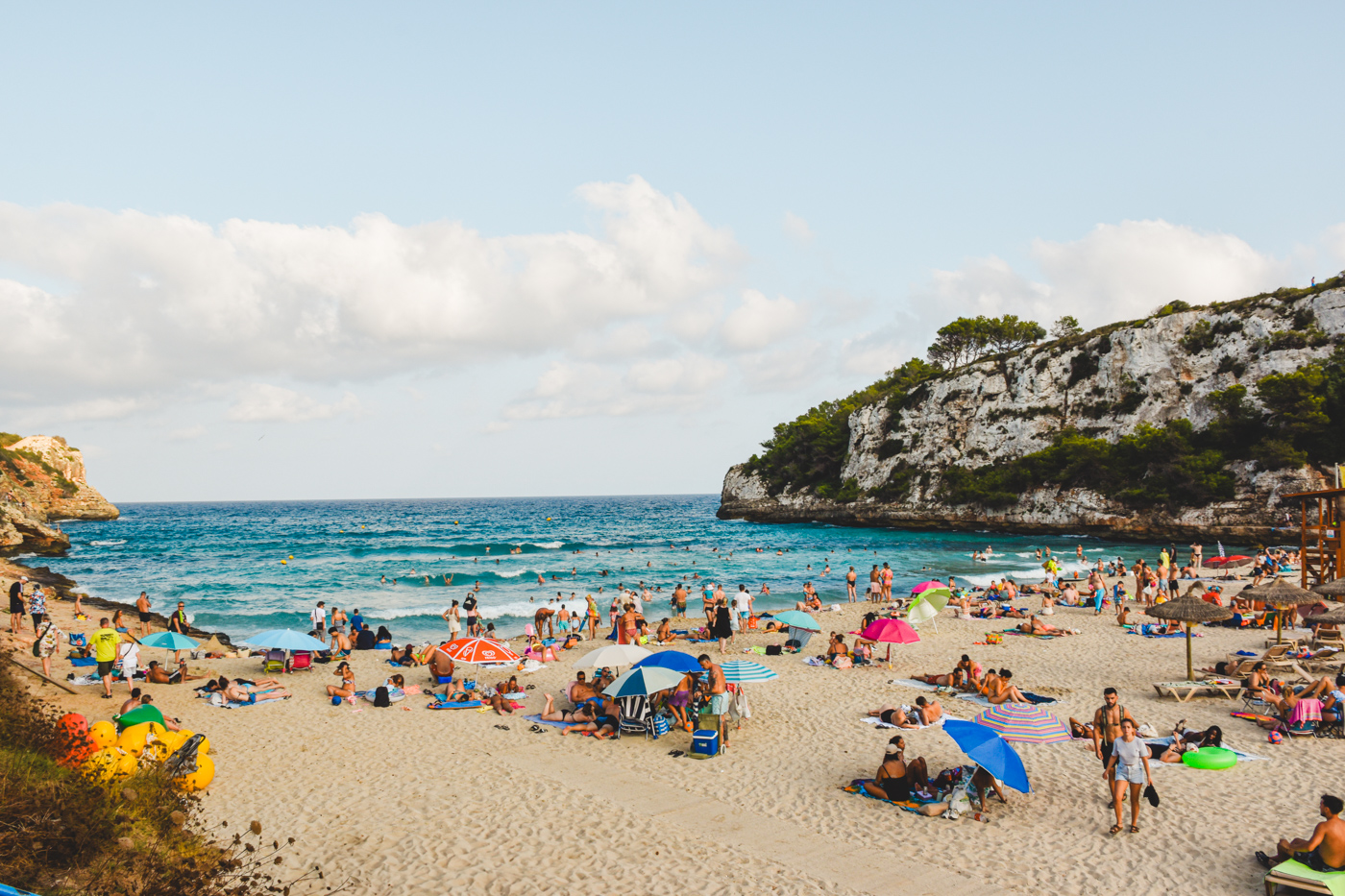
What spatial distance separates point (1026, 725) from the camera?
10.1 metres

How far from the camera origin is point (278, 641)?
16.7 m

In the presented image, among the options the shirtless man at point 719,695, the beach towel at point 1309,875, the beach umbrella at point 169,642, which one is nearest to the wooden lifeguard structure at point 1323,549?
the beach towel at point 1309,875

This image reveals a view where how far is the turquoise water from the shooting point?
31.5 meters

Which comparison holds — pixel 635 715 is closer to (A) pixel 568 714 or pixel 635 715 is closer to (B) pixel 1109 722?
(A) pixel 568 714

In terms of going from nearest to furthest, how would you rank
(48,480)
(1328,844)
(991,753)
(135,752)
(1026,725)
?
(1328,844) < (991,753) < (135,752) < (1026,725) < (48,480)

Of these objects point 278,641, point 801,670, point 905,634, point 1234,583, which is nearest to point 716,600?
point 801,670

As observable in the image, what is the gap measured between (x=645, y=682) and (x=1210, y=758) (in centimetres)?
842

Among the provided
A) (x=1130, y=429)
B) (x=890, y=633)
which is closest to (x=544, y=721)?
(x=890, y=633)

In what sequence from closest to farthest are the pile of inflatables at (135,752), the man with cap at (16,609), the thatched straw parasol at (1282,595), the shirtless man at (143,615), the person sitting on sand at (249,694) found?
the pile of inflatables at (135,752), the person sitting on sand at (249,694), the thatched straw parasol at (1282,595), the man with cap at (16,609), the shirtless man at (143,615)

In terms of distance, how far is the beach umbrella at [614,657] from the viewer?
13.4 metres

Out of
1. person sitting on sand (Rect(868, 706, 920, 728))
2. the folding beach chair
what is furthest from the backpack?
person sitting on sand (Rect(868, 706, 920, 728))

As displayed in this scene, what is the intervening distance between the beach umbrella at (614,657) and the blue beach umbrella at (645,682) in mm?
1190

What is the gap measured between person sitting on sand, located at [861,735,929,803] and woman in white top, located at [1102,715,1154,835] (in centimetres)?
219

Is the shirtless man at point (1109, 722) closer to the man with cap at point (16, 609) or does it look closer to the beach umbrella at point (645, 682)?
the beach umbrella at point (645, 682)
